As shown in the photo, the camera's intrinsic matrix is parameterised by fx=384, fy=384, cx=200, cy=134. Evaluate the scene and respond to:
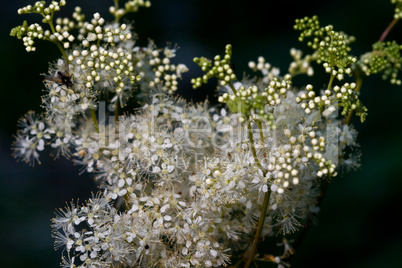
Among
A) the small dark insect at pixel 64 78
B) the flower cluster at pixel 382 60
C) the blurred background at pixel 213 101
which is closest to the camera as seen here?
the small dark insect at pixel 64 78

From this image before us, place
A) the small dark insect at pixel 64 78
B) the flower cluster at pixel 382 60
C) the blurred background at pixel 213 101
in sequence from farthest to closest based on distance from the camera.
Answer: the blurred background at pixel 213 101, the flower cluster at pixel 382 60, the small dark insect at pixel 64 78

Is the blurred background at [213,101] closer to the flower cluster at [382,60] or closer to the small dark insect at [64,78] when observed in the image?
the flower cluster at [382,60]

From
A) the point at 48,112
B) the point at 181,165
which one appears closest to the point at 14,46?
the point at 48,112

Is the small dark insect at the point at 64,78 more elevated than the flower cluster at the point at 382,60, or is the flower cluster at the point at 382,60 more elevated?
the flower cluster at the point at 382,60

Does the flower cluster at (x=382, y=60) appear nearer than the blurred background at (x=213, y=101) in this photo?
Yes

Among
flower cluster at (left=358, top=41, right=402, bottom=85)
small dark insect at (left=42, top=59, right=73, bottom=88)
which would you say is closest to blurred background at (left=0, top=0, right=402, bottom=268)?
flower cluster at (left=358, top=41, right=402, bottom=85)

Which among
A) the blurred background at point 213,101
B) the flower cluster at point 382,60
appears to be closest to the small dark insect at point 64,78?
the blurred background at point 213,101

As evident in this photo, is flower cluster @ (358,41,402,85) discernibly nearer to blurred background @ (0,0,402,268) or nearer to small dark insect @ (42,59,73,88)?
blurred background @ (0,0,402,268)

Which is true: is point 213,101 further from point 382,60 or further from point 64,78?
point 64,78
